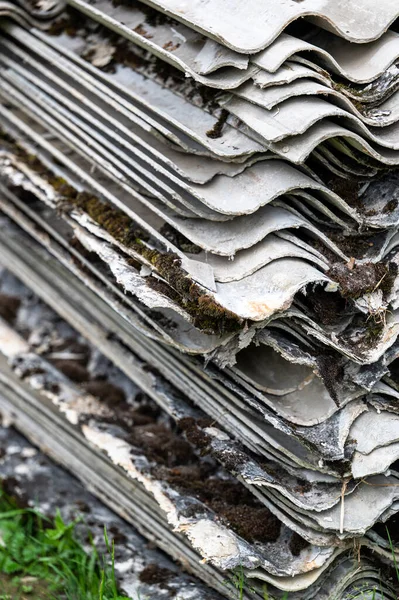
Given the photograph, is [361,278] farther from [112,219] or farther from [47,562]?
[47,562]

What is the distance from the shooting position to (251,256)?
9.80 ft

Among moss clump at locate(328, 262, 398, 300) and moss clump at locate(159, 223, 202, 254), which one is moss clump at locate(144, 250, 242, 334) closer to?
moss clump at locate(159, 223, 202, 254)

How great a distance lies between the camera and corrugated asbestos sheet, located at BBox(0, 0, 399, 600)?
9.53 ft

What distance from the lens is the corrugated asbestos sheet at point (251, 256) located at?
9.53 feet

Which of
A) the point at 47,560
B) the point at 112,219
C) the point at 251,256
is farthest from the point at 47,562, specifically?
the point at 251,256

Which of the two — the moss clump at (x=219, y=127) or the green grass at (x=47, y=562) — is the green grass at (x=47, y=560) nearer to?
the green grass at (x=47, y=562)

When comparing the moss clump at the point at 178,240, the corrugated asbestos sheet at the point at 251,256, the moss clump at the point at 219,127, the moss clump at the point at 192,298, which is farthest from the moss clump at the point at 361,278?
the moss clump at the point at 219,127

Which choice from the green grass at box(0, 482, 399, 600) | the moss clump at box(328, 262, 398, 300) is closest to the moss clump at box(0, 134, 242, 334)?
the moss clump at box(328, 262, 398, 300)

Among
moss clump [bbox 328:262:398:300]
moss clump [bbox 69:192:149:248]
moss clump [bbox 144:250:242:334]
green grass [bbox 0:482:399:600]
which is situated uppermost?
moss clump [bbox 69:192:149:248]

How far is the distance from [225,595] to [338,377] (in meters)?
1.13

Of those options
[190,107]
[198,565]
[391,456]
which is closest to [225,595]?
[198,565]

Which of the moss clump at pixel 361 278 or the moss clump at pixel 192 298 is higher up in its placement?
the moss clump at pixel 361 278

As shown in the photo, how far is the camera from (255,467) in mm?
3170

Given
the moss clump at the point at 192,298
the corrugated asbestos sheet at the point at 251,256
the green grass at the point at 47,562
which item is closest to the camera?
the moss clump at the point at 192,298
